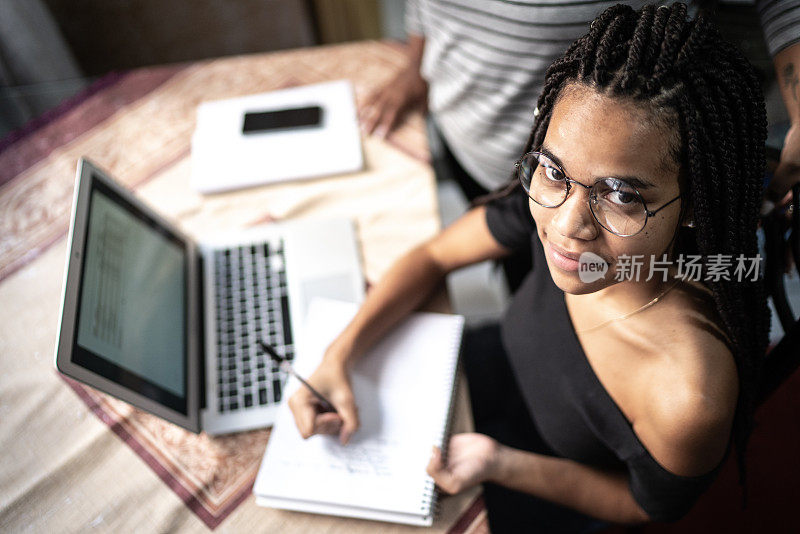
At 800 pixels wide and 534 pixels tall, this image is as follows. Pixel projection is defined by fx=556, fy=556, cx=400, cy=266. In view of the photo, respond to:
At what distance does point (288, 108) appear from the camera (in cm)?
123

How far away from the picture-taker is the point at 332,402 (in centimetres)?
85

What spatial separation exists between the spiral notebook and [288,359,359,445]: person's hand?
22 mm

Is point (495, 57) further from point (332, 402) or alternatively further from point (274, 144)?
point (332, 402)

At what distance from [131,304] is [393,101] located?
2.30 ft

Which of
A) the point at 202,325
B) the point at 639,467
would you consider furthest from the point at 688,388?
the point at 202,325

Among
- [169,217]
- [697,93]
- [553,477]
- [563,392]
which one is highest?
[697,93]

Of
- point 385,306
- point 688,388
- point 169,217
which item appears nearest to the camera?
point 688,388

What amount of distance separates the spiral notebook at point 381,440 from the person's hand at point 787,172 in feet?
1.58

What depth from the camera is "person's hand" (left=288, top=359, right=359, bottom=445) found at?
2.71 feet

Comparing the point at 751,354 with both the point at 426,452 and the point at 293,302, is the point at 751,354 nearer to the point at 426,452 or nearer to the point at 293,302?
the point at 426,452

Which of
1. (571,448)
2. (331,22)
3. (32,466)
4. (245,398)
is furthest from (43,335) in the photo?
(331,22)

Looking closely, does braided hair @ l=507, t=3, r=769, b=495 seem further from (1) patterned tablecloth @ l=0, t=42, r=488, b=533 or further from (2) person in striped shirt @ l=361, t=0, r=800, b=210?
(1) patterned tablecloth @ l=0, t=42, r=488, b=533

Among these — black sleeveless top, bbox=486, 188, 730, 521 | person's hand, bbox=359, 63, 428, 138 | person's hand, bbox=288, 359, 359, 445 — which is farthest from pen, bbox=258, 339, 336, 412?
person's hand, bbox=359, 63, 428, 138

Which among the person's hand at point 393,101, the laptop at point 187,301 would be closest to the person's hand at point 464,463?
the laptop at point 187,301
